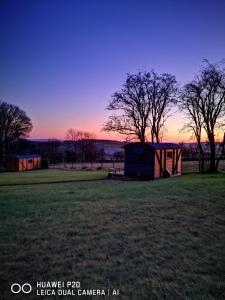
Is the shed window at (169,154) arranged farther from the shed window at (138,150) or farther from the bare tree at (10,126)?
the bare tree at (10,126)

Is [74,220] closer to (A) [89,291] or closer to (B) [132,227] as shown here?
(B) [132,227]

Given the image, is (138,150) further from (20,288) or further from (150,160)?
(20,288)

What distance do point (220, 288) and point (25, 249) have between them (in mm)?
3584

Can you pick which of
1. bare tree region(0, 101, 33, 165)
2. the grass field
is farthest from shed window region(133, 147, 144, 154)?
bare tree region(0, 101, 33, 165)

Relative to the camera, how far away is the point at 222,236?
5316 millimetres

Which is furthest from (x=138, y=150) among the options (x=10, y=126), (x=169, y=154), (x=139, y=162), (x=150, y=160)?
(x=10, y=126)

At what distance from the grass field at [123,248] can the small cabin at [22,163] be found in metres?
36.1

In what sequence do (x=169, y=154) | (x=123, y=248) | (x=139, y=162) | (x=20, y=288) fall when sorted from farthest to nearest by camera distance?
(x=169, y=154) → (x=139, y=162) → (x=123, y=248) → (x=20, y=288)

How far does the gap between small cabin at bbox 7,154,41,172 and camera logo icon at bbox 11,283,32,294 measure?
41.4 metres

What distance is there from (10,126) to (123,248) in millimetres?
50430

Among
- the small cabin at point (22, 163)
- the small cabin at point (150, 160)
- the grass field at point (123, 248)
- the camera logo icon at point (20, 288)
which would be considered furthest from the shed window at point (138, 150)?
Answer: the small cabin at point (22, 163)

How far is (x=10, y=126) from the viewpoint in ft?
163

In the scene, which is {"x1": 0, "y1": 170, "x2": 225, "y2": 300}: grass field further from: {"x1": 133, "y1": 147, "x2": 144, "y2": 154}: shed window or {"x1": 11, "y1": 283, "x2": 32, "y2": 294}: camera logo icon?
{"x1": 133, "y1": 147, "x2": 144, "y2": 154}: shed window

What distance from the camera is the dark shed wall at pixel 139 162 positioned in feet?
73.9
